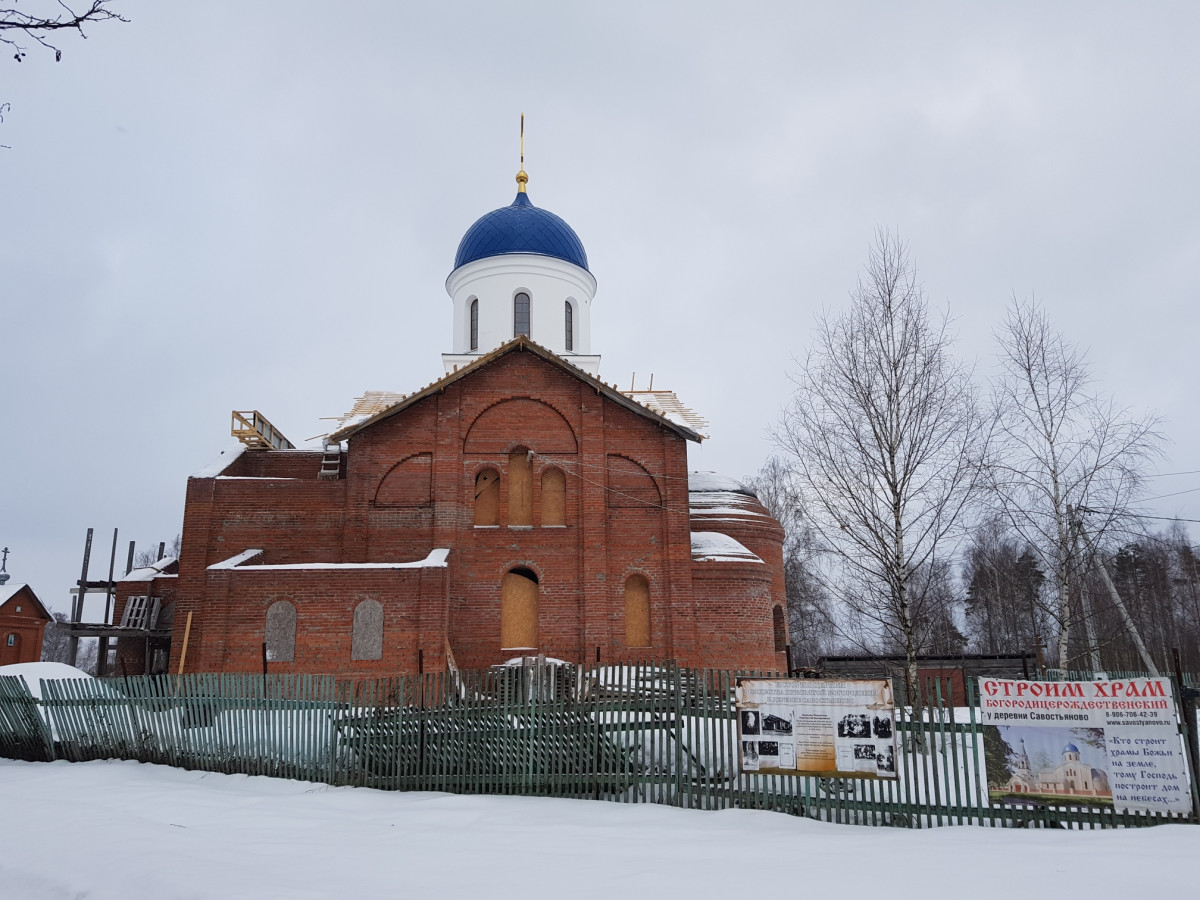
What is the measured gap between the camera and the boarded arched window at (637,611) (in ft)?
66.4

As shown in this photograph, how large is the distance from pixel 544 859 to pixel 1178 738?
6.07m

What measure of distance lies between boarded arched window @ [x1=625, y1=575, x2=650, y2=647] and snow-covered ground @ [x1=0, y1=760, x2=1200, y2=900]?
34.6ft

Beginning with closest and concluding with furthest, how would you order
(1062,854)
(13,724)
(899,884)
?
1. (899,884)
2. (1062,854)
3. (13,724)

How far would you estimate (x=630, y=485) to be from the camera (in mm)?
21062

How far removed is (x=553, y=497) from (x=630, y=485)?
1.99 metres

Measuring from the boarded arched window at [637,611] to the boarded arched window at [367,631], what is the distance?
19.3 ft

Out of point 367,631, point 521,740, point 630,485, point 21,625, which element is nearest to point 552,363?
point 630,485

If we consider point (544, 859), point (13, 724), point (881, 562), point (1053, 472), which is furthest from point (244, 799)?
point (1053, 472)

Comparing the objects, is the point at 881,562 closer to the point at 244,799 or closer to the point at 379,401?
the point at 244,799

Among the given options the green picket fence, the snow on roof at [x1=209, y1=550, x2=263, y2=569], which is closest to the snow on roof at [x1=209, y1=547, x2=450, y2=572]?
the snow on roof at [x1=209, y1=550, x2=263, y2=569]

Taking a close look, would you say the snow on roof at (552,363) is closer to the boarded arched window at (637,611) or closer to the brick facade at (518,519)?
the brick facade at (518,519)

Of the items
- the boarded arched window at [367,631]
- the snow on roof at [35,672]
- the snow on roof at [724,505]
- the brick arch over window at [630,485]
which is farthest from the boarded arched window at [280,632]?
the snow on roof at [724,505]

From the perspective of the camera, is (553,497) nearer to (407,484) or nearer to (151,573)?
(407,484)

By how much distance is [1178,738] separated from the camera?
7852mm
